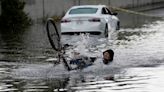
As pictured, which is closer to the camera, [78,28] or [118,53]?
[118,53]

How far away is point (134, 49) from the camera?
18.7 meters

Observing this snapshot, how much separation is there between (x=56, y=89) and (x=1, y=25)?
19.5 m

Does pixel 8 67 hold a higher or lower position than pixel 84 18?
lower

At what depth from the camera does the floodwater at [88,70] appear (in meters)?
11.3

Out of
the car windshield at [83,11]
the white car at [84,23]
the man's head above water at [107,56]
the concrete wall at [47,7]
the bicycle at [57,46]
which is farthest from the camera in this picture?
the concrete wall at [47,7]

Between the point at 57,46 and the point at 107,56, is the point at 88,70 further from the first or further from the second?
the point at 57,46

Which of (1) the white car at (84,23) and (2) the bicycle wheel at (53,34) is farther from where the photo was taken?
(1) the white car at (84,23)

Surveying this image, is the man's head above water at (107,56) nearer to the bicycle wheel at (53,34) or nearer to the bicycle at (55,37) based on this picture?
the bicycle at (55,37)

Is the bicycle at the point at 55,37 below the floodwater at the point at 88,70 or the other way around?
the other way around

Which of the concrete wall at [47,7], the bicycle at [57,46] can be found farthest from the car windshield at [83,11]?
the bicycle at [57,46]

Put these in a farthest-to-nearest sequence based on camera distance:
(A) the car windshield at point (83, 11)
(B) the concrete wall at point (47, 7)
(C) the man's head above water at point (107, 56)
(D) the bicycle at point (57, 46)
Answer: (B) the concrete wall at point (47, 7), (A) the car windshield at point (83, 11), (C) the man's head above water at point (107, 56), (D) the bicycle at point (57, 46)

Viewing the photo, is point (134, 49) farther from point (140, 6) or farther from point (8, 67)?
point (140, 6)

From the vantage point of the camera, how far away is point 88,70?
13.6 m

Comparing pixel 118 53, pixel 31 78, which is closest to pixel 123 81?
pixel 31 78
